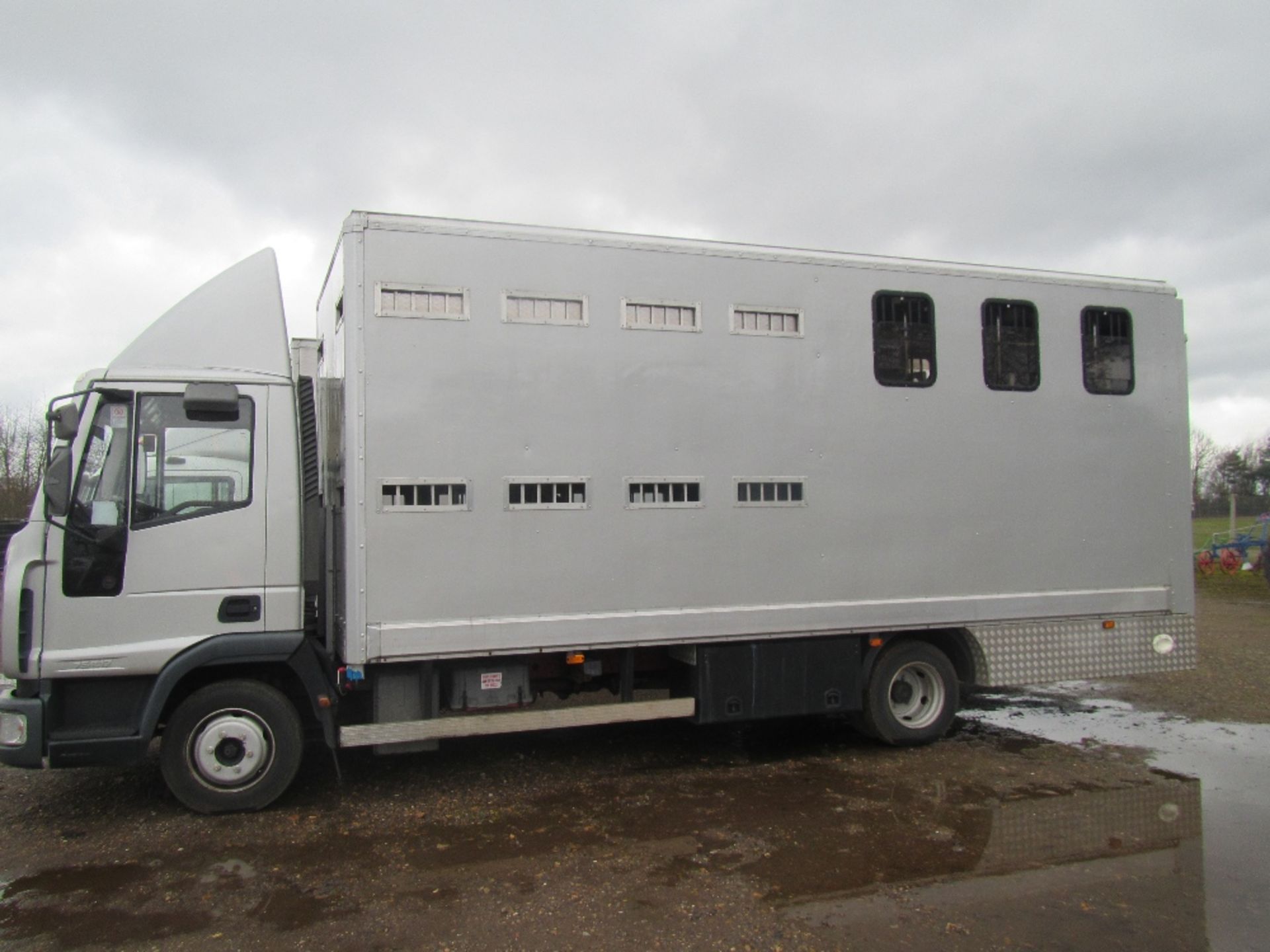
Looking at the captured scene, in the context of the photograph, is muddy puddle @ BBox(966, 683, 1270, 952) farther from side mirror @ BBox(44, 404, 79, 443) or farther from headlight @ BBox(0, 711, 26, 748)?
side mirror @ BBox(44, 404, 79, 443)

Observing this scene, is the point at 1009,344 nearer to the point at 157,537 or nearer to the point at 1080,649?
the point at 1080,649

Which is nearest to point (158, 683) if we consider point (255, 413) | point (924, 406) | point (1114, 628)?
point (255, 413)

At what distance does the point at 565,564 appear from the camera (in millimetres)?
5832

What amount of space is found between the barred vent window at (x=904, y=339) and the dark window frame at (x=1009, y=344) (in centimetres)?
49

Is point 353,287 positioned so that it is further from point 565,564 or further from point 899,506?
point 899,506

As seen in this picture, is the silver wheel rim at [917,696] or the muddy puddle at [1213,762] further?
the silver wheel rim at [917,696]

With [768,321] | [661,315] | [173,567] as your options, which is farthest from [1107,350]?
[173,567]

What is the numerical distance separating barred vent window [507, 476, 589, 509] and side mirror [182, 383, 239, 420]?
69.7 inches

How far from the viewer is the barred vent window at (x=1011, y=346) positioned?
698 centimetres

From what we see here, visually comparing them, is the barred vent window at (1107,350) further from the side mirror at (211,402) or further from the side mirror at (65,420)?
the side mirror at (65,420)

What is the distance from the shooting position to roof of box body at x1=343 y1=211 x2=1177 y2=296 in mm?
5707

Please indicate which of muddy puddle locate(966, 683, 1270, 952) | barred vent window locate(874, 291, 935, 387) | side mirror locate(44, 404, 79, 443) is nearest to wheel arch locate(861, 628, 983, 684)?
muddy puddle locate(966, 683, 1270, 952)

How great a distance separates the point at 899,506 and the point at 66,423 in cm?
549

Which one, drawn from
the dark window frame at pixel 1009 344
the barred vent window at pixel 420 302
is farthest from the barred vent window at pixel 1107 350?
the barred vent window at pixel 420 302
